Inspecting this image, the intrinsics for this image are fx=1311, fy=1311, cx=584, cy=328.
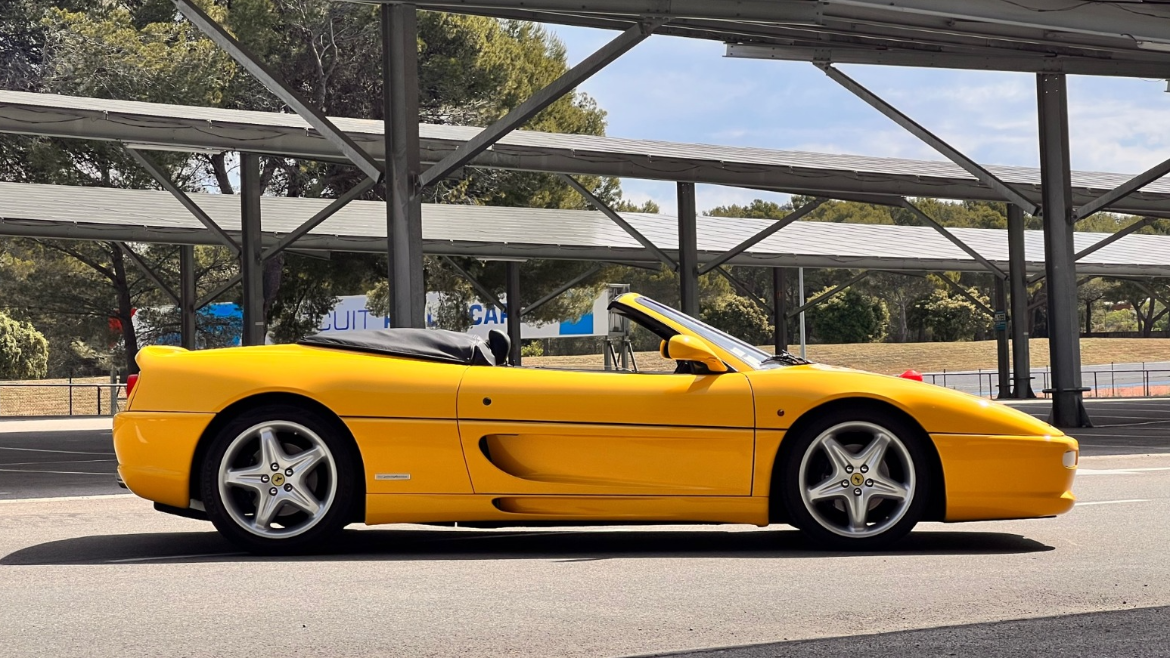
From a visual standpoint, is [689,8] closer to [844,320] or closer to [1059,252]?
[1059,252]

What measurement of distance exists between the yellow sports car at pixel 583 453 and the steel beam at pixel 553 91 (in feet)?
23.8

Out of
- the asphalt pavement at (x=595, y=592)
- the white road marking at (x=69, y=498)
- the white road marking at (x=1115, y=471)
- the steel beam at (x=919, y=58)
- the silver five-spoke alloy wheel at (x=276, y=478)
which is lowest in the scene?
the asphalt pavement at (x=595, y=592)

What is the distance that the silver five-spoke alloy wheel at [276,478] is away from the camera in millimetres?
5363

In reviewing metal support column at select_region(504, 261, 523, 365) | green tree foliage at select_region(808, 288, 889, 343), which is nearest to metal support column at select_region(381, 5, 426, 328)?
metal support column at select_region(504, 261, 523, 365)

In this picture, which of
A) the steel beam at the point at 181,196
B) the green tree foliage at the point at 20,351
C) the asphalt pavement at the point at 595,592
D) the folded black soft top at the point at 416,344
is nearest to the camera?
the asphalt pavement at the point at 595,592

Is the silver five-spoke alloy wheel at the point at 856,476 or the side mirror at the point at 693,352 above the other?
the side mirror at the point at 693,352

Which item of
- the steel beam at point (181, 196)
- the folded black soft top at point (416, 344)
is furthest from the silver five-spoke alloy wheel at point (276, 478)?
the steel beam at point (181, 196)

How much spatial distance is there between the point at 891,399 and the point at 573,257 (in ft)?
73.7

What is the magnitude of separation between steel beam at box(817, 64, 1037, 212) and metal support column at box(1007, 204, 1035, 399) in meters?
9.67

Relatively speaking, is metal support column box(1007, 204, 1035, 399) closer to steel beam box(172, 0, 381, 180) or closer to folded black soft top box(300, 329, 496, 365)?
steel beam box(172, 0, 381, 180)

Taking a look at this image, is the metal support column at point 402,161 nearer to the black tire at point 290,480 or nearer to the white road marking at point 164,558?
the white road marking at point 164,558

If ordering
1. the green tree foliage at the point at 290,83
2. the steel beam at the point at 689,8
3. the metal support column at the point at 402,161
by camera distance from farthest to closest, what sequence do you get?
the green tree foliage at the point at 290,83 < the metal support column at the point at 402,161 < the steel beam at the point at 689,8

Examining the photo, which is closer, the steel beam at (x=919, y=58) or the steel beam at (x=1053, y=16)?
the steel beam at (x=1053, y=16)

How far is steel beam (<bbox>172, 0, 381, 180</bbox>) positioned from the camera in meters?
12.7
